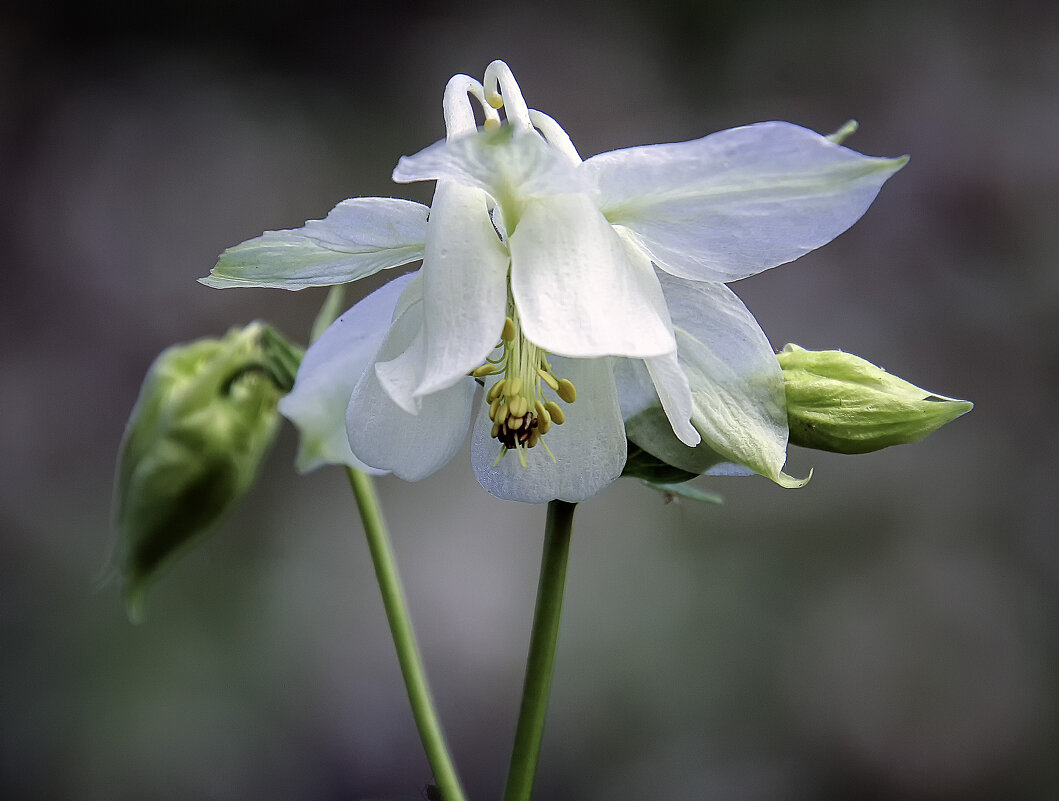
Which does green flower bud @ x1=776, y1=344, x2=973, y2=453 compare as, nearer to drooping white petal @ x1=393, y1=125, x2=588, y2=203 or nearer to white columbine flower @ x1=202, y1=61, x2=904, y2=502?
white columbine flower @ x1=202, y1=61, x2=904, y2=502

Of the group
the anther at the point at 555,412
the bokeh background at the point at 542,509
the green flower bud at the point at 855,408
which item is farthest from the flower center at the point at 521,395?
the bokeh background at the point at 542,509

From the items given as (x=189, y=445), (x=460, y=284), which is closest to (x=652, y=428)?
(x=460, y=284)

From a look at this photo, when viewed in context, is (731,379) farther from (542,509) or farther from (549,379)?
(542,509)

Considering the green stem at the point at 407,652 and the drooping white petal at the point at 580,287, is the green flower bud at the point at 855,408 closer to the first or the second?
the drooping white petal at the point at 580,287

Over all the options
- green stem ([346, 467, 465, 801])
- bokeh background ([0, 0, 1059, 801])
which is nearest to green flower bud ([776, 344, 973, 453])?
green stem ([346, 467, 465, 801])

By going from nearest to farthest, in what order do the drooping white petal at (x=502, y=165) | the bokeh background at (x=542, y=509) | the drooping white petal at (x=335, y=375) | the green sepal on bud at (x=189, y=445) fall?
the drooping white petal at (x=502, y=165) → the drooping white petal at (x=335, y=375) → the green sepal on bud at (x=189, y=445) → the bokeh background at (x=542, y=509)

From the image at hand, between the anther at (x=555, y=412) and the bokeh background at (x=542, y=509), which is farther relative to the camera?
the bokeh background at (x=542, y=509)

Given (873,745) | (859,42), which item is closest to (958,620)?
(873,745)

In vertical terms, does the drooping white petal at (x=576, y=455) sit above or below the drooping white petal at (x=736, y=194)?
below
